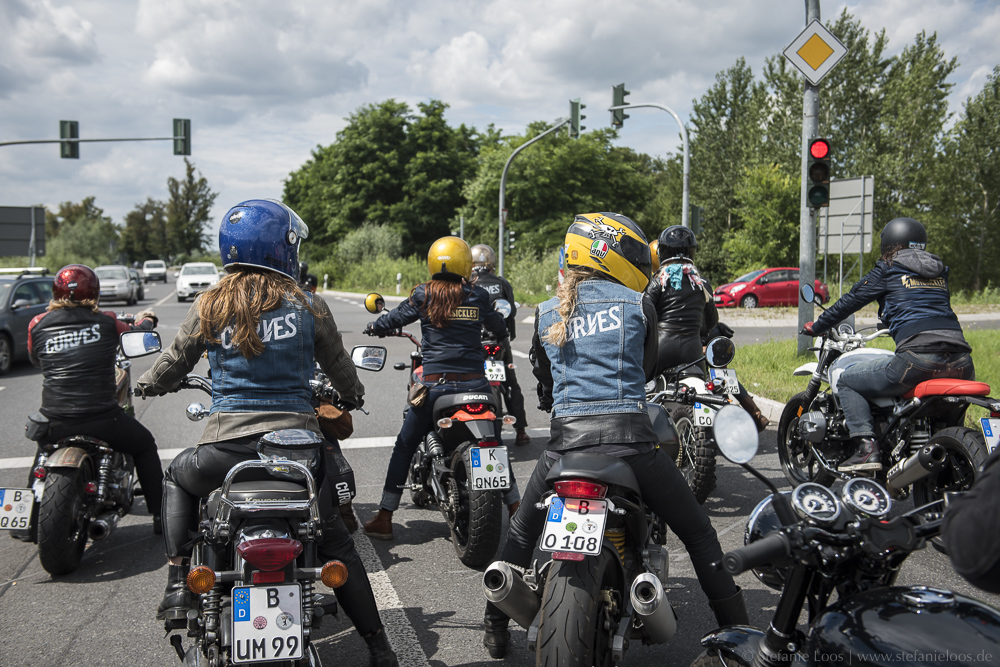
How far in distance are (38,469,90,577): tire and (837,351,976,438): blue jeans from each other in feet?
15.5

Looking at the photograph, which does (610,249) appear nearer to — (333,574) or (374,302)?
(333,574)

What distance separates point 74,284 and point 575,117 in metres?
18.1


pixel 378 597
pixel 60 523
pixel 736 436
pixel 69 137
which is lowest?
pixel 378 597

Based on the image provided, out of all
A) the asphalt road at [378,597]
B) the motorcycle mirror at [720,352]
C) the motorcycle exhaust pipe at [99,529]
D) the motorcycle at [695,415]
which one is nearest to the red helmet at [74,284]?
the motorcycle exhaust pipe at [99,529]

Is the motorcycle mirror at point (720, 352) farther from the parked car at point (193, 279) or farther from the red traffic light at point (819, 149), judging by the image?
the parked car at point (193, 279)

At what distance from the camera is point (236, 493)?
2.48 m

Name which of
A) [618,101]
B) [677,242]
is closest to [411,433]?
[677,242]

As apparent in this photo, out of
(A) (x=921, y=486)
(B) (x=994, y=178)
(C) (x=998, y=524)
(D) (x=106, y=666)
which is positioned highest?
(B) (x=994, y=178)

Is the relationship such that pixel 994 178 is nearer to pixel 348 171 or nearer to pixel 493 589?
pixel 348 171

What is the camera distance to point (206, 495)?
285 centimetres

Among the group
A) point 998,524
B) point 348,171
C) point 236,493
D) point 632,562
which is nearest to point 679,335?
point 632,562

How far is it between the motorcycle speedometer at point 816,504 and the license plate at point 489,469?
257 centimetres

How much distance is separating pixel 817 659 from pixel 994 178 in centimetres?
4110

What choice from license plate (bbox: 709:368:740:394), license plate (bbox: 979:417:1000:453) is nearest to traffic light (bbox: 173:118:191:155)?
license plate (bbox: 709:368:740:394)
